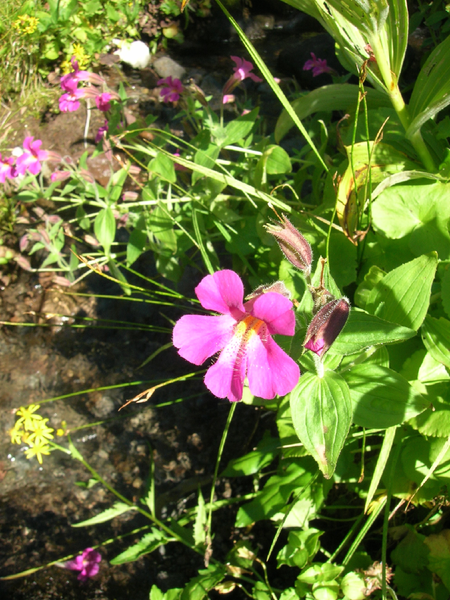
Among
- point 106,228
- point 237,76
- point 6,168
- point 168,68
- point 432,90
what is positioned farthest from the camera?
point 168,68

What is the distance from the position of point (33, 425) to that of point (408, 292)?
171cm

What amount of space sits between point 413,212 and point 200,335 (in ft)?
2.54

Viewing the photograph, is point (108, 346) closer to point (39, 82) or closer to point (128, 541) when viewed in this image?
Answer: point (128, 541)

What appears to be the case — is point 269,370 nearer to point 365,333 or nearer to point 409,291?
point 365,333

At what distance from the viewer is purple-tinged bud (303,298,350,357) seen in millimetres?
884

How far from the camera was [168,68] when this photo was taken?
375 centimetres

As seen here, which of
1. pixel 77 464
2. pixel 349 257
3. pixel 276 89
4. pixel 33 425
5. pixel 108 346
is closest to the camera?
pixel 276 89

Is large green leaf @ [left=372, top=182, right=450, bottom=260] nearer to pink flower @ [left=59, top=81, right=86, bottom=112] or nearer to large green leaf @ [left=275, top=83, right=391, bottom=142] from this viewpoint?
large green leaf @ [left=275, top=83, right=391, bottom=142]

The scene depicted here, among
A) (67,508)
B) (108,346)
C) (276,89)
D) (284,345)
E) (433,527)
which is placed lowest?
(67,508)

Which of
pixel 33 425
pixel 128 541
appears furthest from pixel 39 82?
pixel 128 541

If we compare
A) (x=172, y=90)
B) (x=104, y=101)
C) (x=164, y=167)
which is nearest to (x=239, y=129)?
(x=164, y=167)

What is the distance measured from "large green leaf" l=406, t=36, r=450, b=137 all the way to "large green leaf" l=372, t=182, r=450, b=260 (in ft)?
0.58

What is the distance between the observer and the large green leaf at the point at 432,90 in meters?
1.16

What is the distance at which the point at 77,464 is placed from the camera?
7.85ft
